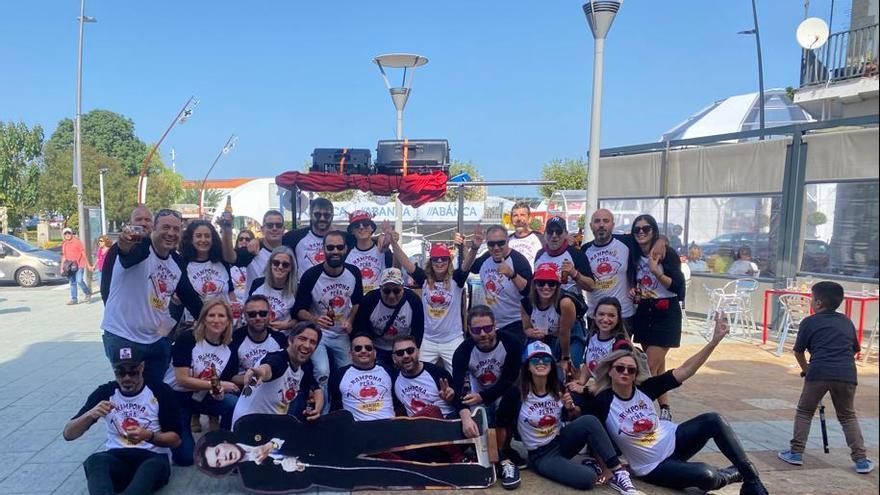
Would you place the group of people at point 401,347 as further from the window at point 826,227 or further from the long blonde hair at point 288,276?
the window at point 826,227

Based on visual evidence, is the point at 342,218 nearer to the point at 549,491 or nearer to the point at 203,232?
the point at 203,232

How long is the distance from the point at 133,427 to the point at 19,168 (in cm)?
3410

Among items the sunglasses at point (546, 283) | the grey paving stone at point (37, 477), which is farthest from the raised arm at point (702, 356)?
the grey paving stone at point (37, 477)

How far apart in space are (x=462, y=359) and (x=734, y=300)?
6.94 m

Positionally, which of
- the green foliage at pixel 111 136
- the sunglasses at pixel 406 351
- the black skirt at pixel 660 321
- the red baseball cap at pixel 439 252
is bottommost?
the sunglasses at pixel 406 351

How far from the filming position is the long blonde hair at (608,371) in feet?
12.8

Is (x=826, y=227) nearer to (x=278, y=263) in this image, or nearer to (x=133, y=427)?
(x=278, y=263)

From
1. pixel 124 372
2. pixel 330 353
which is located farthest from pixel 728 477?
pixel 124 372

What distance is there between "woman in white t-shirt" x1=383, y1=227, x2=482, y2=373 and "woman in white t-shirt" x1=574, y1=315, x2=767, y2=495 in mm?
1312

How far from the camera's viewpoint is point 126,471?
354 centimetres

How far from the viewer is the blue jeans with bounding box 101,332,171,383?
13.2ft

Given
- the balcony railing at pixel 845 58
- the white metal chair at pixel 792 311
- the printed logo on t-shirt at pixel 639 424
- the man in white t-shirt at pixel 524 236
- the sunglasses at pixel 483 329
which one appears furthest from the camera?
the white metal chair at pixel 792 311

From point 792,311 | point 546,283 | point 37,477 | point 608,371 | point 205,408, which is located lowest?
point 37,477

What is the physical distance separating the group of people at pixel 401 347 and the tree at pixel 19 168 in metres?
31.4
